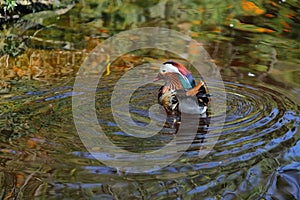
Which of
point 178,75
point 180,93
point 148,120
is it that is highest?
point 178,75

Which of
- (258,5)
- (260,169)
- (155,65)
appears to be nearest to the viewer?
(260,169)

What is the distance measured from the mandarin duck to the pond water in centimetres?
13

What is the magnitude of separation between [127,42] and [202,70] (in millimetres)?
1608

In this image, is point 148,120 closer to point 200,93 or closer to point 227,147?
point 200,93

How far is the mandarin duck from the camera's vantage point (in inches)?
175

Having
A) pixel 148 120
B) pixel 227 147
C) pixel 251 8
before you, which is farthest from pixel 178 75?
pixel 251 8

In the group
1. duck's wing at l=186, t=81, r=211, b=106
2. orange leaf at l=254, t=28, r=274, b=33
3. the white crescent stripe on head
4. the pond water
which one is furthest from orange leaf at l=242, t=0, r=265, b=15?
duck's wing at l=186, t=81, r=211, b=106

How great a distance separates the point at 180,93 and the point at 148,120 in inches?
13.9

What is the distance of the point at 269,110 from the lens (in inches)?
184

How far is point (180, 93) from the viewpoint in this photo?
4578 millimetres

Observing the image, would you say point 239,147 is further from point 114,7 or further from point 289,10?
point 114,7

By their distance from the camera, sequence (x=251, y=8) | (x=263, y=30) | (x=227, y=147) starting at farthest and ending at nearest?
1. (x=251, y=8)
2. (x=263, y=30)
3. (x=227, y=147)

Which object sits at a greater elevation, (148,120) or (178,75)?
(178,75)

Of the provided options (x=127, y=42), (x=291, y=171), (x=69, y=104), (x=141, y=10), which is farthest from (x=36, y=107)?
(x=141, y=10)
